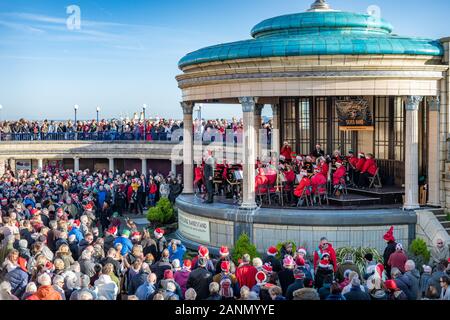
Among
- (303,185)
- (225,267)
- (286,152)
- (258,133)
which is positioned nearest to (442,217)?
(303,185)

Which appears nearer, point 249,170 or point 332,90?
point 332,90

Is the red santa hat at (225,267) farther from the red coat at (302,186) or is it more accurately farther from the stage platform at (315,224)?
the red coat at (302,186)

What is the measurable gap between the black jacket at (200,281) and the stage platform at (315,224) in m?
6.98

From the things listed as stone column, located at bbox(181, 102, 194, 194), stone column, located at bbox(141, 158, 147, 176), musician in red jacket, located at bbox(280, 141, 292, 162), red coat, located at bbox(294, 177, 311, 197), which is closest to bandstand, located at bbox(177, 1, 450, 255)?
red coat, located at bbox(294, 177, 311, 197)

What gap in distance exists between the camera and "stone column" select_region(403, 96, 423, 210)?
18875mm

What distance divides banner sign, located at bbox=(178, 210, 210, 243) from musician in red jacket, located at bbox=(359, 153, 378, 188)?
5.54m

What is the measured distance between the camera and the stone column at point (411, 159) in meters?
18.9

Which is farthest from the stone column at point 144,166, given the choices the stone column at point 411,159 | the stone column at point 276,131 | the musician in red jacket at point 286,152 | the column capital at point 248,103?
the stone column at point 411,159

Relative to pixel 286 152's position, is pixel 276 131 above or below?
above

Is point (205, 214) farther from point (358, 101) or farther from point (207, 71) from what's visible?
point (358, 101)

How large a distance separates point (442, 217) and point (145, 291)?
11114mm

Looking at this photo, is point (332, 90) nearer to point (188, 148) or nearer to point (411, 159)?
point (411, 159)

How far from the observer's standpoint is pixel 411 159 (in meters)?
18.9
